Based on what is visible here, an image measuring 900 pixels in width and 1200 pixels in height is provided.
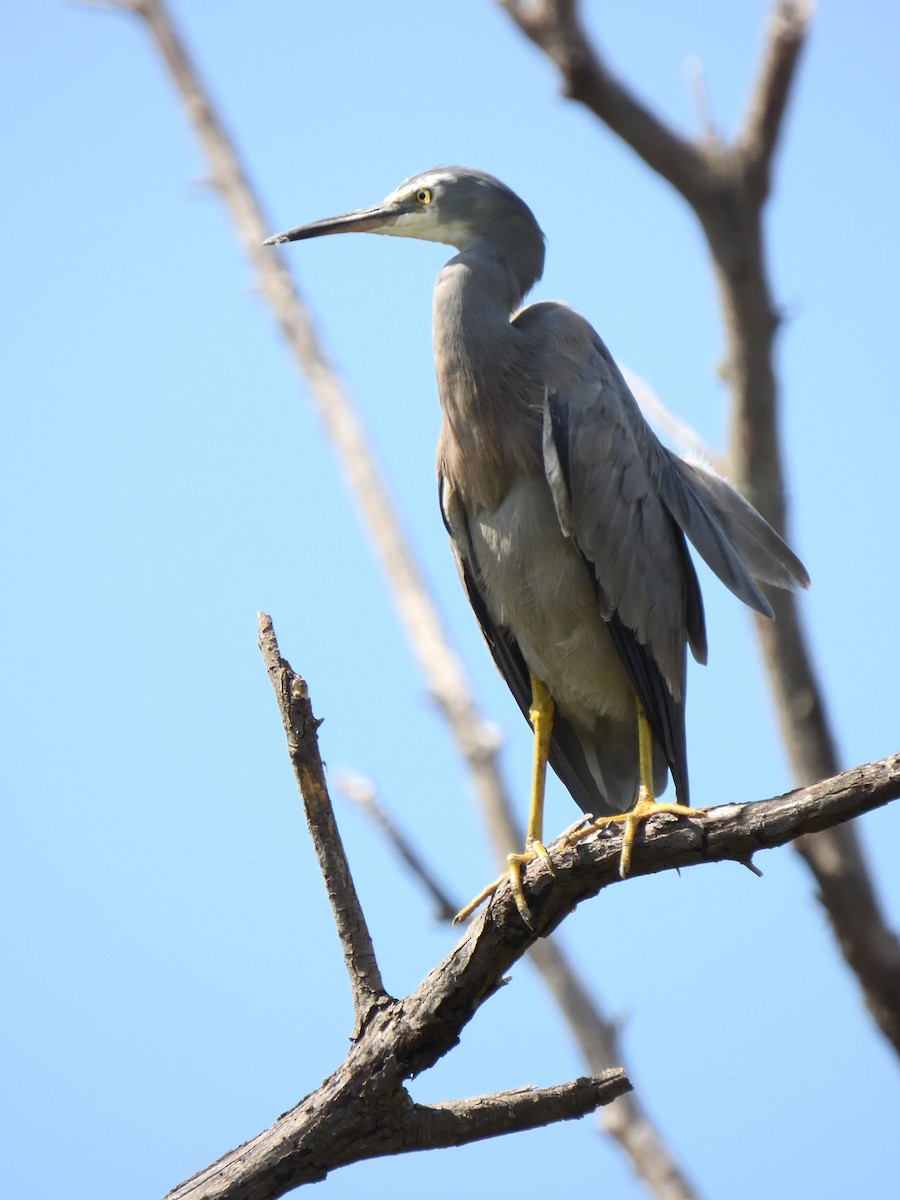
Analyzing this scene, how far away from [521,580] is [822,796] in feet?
5.54

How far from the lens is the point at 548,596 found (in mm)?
4145

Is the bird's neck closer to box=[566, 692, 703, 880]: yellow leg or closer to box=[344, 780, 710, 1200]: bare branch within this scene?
box=[566, 692, 703, 880]: yellow leg

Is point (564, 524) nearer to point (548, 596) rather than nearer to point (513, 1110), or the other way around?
point (548, 596)

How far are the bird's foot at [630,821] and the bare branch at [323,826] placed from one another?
0.53m

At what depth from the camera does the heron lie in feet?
13.4

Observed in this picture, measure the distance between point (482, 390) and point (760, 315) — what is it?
1087 mm

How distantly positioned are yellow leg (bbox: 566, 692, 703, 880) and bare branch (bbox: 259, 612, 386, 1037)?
0.54 meters

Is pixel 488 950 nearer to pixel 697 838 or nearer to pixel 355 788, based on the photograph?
pixel 697 838

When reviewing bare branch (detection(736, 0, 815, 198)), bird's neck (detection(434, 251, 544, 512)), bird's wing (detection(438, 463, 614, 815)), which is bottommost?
bird's wing (detection(438, 463, 614, 815))

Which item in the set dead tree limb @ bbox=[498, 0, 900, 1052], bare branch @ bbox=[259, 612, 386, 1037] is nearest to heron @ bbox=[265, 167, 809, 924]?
dead tree limb @ bbox=[498, 0, 900, 1052]

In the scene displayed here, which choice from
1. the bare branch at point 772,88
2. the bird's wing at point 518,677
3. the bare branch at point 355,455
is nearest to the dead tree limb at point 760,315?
the bare branch at point 772,88

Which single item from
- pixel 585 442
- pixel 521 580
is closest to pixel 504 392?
pixel 585 442

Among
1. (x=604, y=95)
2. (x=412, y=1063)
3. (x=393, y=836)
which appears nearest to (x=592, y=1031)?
(x=393, y=836)

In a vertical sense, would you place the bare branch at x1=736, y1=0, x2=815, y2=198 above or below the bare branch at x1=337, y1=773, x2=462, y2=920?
above
